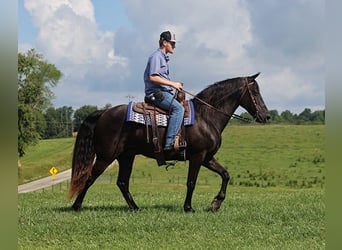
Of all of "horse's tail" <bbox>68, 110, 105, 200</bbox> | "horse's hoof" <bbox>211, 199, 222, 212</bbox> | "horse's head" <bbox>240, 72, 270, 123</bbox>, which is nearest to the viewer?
"horse's tail" <bbox>68, 110, 105, 200</bbox>

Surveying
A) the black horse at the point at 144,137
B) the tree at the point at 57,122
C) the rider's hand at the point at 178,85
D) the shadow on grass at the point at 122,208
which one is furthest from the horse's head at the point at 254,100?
the tree at the point at 57,122

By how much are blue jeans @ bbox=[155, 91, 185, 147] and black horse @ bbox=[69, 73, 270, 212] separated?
208 mm

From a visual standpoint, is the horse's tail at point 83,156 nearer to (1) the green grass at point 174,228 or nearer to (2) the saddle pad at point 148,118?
(1) the green grass at point 174,228

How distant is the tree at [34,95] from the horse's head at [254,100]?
2928 centimetres

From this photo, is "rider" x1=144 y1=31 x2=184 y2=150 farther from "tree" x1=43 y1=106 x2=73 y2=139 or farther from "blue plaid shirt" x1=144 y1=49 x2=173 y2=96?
"tree" x1=43 y1=106 x2=73 y2=139

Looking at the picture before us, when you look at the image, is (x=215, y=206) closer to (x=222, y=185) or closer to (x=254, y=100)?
(x=222, y=185)

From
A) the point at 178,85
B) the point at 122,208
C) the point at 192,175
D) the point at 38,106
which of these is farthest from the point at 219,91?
the point at 38,106

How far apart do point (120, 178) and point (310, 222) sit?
11.3 ft

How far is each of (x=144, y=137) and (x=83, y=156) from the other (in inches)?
45.4

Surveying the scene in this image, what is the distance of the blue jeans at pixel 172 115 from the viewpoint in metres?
7.66

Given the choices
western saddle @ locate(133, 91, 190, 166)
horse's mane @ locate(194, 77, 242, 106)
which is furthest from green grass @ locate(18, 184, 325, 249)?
horse's mane @ locate(194, 77, 242, 106)

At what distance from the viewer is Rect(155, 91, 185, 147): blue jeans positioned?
7.66 m
